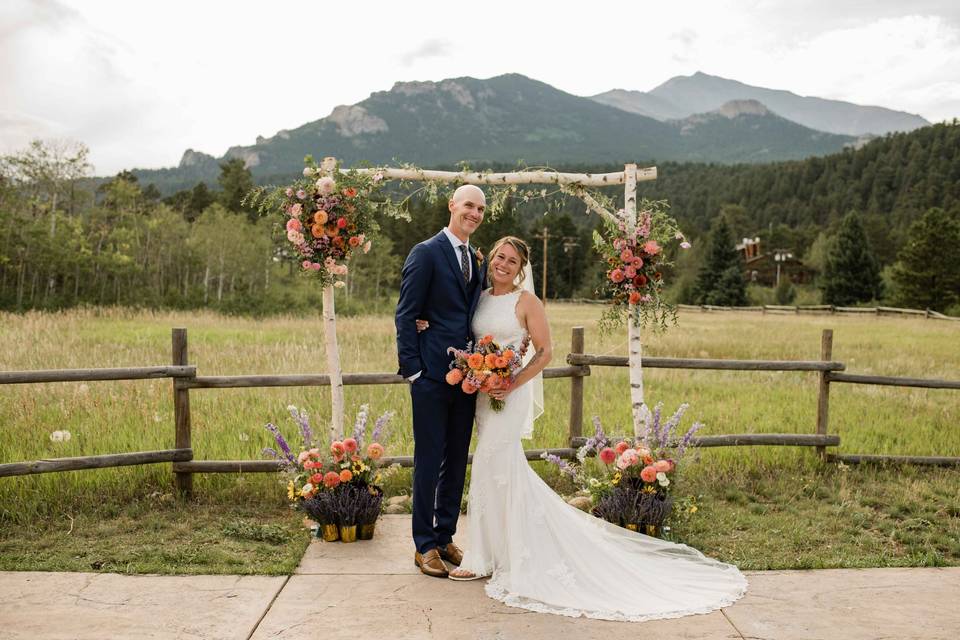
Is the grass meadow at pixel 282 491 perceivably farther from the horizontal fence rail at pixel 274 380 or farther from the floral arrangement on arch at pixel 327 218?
the floral arrangement on arch at pixel 327 218

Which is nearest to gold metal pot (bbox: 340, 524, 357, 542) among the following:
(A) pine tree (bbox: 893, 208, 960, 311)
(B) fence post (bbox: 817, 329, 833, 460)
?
(B) fence post (bbox: 817, 329, 833, 460)

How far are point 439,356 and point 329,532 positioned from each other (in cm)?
182

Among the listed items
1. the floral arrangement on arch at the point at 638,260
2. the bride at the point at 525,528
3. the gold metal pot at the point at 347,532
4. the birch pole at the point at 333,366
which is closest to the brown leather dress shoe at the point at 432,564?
the bride at the point at 525,528

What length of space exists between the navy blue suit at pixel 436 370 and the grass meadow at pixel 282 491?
1.03 meters

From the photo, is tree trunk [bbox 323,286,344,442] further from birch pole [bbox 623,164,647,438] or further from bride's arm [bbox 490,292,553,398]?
birch pole [bbox 623,164,647,438]

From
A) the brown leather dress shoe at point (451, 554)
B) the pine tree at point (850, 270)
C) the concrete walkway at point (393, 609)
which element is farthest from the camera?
the pine tree at point (850, 270)

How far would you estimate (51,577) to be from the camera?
4.77m

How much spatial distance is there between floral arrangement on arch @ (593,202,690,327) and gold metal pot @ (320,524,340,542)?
8.67ft

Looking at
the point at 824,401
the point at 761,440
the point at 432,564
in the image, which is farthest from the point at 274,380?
the point at 824,401

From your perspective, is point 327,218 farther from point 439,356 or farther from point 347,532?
point 347,532

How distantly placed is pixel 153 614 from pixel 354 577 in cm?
121

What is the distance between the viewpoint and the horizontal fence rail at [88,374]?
19.4 ft

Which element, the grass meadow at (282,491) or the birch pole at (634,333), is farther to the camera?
the birch pole at (634,333)

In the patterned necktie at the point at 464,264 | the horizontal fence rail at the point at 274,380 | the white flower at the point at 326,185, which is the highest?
the white flower at the point at 326,185
